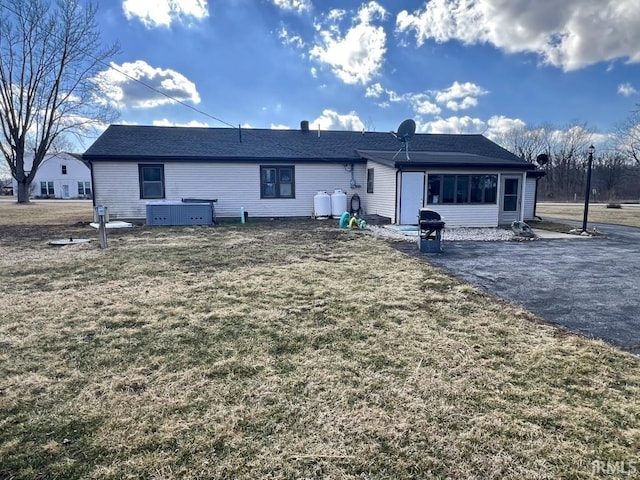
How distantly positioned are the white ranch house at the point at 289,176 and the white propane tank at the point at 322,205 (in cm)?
59

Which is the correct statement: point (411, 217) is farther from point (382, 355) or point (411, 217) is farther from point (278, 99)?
point (278, 99)

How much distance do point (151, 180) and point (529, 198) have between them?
16234 mm

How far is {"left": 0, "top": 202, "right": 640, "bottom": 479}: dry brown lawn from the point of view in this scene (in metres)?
2.01

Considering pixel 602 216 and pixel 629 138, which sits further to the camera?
pixel 629 138

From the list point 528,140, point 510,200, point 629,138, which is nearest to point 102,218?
point 510,200

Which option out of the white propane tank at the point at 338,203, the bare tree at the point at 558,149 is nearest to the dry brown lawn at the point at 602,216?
the white propane tank at the point at 338,203

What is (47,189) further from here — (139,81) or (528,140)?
(528,140)

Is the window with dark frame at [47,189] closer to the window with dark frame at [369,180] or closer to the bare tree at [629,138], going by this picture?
the window with dark frame at [369,180]

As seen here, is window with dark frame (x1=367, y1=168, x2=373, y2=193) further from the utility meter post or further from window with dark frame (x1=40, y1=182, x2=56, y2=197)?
window with dark frame (x1=40, y1=182, x2=56, y2=197)

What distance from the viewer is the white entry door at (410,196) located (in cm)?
1259

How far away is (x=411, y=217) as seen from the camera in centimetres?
1291

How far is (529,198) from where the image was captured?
16531mm

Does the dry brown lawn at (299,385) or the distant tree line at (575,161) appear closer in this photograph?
the dry brown lawn at (299,385)

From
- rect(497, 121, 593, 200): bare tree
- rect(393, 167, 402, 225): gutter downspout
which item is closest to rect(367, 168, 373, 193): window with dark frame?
rect(393, 167, 402, 225): gutter downspout
